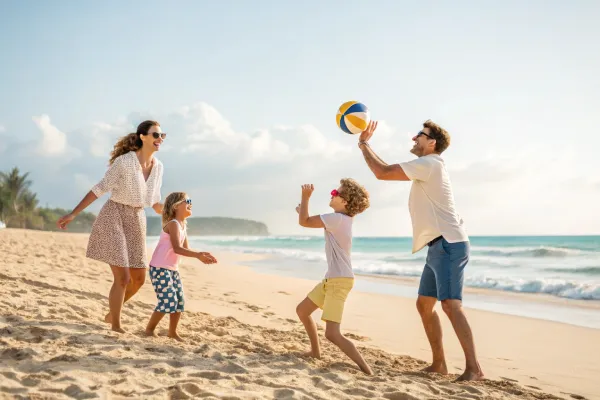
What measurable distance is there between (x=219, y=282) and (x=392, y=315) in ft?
15.2

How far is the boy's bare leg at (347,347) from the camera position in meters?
4.24

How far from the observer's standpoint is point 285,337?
568 cm

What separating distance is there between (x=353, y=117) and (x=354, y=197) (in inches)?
43.5

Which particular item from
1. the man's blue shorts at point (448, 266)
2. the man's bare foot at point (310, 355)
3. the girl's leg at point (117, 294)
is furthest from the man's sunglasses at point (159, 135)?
the man's blue shorts at point (448, 266)

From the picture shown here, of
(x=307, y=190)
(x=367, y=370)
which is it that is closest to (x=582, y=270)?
(x=367, y=370)

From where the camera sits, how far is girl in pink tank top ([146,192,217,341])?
186 inches

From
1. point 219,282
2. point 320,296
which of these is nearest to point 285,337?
point 320,296

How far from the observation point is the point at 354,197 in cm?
444

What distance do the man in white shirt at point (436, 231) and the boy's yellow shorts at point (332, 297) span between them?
27.6 inches

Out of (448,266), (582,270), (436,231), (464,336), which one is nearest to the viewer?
(464,336)

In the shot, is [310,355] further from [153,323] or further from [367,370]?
[153,323]

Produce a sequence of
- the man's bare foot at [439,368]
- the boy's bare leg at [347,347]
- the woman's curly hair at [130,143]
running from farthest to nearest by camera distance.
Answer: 1. the woman's curly hair at [130,143]
2. the man's bare foot at [439,368]
3. the boy's bare leg at [347,347]

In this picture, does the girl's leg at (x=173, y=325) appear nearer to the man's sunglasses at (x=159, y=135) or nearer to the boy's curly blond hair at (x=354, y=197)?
the man's sunglasses at (x=159, y=135)

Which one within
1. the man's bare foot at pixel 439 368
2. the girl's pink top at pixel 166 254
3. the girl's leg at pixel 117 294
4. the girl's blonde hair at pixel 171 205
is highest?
the girl's blonde hair at pixel 171 205
